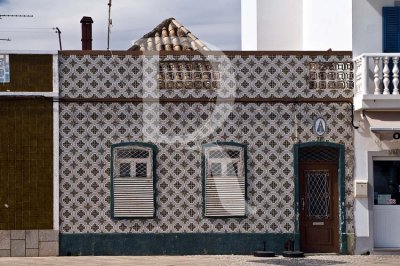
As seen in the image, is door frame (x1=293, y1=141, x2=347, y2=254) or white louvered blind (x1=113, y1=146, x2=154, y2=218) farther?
door frame (x1=293, y1=141, x2=347, y2=254)

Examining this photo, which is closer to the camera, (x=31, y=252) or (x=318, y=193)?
(x=31, y=252)

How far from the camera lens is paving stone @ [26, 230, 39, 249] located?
26219 millimetres

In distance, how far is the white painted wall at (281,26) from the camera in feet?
105

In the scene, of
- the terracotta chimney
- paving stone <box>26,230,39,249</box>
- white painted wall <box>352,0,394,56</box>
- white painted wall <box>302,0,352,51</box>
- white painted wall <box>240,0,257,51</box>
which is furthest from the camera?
white painted wall <box>240,0,257,51</box>

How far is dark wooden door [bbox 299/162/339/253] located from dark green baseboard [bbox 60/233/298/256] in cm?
57

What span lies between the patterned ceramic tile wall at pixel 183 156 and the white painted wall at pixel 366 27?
151 centimetres

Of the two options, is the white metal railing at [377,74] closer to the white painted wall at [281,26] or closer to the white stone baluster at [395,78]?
the white stone baluster at [395,78]

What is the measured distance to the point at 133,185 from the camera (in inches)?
1045

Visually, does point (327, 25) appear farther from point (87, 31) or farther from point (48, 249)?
point (48, 249)

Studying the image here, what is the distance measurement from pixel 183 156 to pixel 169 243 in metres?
2.00

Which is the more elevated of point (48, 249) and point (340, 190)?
point (340, 190)

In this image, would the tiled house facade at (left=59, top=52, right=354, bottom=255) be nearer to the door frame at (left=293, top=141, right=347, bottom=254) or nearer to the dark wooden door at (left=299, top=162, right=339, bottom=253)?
the door frame at (left=293, top=141, right=347, bottom=254)

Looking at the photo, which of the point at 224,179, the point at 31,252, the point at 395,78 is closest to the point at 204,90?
the point at 224,179

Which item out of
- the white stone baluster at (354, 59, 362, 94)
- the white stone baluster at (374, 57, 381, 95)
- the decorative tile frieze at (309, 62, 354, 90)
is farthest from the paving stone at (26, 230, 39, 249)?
the white stone baluster at (374, 57, 381, 95)
